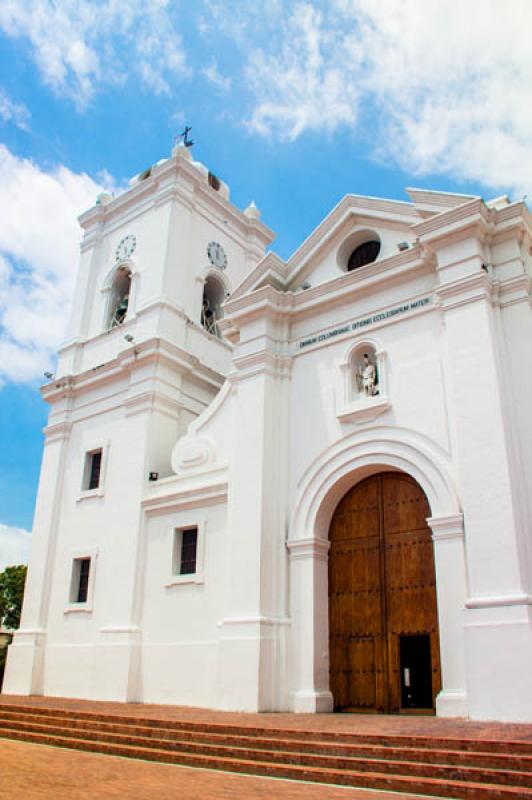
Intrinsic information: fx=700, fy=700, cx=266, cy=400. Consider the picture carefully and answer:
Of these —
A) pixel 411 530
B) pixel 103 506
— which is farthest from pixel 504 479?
pixel 103 506

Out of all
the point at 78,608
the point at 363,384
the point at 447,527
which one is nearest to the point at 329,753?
the point at 447,527

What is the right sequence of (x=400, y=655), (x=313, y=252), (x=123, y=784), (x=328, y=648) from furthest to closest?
(x=313, y=252), (x=328, y=648), (x=400, y=655), (x=123, y=784)

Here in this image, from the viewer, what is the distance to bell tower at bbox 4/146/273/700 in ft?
56.2

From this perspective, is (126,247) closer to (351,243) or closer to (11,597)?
(351,243)

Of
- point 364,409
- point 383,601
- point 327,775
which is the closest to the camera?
point 327,775

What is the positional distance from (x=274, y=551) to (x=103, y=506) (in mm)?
6342

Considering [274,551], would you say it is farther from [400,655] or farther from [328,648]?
[400,655]

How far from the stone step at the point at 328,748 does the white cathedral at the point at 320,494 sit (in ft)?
9.11

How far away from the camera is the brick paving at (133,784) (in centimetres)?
651

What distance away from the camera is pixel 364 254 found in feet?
50.1

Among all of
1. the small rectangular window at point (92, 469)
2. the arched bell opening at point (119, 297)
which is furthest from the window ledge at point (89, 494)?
the arched bell opening at point (119, 297)

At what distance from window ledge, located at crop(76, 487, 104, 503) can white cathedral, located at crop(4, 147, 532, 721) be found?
136 millimetres

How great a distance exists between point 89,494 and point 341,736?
11866 mm

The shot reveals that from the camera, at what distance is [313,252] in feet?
51.2
